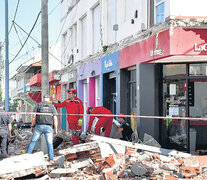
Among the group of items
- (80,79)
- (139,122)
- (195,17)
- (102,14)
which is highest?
(102,14)

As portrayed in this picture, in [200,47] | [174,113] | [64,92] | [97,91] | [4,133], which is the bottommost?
[4,133]

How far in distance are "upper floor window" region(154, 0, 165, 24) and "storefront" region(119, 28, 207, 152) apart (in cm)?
57

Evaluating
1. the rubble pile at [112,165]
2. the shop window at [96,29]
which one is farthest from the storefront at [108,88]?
the rubble pile at [112,165]

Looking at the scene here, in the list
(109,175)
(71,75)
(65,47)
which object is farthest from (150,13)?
(65,47)

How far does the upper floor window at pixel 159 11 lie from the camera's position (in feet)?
36.8

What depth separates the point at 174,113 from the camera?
12227 mm

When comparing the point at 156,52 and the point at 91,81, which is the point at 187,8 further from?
the point at 91,81

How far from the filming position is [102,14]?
53.7ft

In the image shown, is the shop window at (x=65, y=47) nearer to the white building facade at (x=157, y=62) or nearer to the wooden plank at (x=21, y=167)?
the white building facade at (x=157, y=62)

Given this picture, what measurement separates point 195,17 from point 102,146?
4.03 m

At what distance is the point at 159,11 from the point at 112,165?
5.03 meters

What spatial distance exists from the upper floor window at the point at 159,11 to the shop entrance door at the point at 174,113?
1911 millimetres

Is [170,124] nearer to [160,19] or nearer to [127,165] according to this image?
[160,19]

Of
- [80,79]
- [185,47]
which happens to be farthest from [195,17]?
[80,79]
